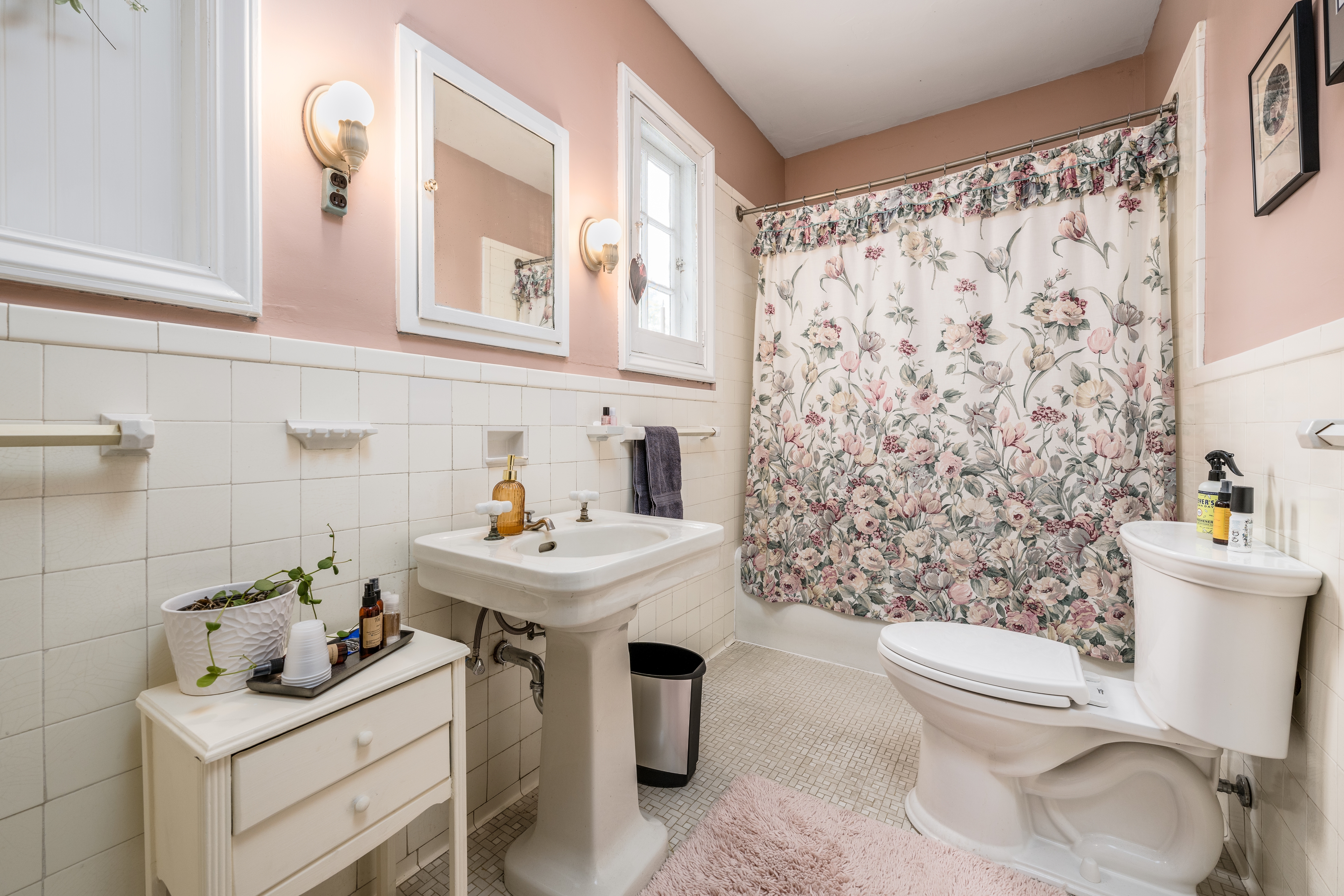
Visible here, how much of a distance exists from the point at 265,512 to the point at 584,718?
75cm

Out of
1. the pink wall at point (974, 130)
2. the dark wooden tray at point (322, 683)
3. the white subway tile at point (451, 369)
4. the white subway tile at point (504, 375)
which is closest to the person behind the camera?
the dark wooden tray at point (322, 683)

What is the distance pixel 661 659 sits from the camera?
176cm

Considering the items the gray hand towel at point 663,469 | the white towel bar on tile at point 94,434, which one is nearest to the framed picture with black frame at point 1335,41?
the gray hand towel at point 663,469

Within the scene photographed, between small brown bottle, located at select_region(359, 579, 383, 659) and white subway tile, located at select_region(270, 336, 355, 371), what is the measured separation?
0.43 metres

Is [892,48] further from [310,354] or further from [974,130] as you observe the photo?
[310,354]

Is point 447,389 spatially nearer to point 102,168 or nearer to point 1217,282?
point 102,168

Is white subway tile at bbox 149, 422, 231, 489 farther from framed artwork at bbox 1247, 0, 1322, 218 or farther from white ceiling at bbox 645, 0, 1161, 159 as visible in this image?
framed artwork at bbox 1247, 0, 1322, 218

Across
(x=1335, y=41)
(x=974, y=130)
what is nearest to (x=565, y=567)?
(x=1335, y=41)

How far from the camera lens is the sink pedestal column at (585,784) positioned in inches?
45.4

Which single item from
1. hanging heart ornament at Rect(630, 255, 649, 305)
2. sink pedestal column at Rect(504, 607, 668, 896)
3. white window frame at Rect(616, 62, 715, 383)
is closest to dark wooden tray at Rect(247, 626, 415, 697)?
sink pedestal column at Rect(504, 607, 668, 896)

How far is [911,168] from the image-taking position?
2.55 metres

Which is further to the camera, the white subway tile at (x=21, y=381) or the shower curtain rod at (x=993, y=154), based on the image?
the shower curtain rod at (x=993, y=154)

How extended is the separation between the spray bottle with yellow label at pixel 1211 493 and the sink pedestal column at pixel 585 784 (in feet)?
4.06

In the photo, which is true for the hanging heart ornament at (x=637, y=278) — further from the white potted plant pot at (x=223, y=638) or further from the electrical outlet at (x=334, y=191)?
the white potted plant pot at (x=223, y=638)
